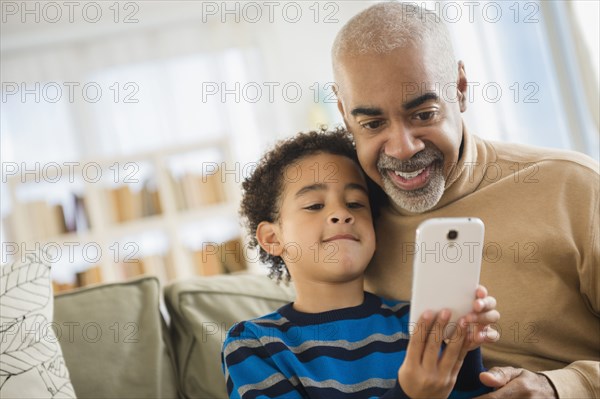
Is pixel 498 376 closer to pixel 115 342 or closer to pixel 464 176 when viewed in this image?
pixel 464 176

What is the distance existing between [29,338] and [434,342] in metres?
0.95

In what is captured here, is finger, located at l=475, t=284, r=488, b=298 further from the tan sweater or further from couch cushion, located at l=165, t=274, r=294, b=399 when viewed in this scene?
couch cushion, located at l=165, t=274, r=294, b=399

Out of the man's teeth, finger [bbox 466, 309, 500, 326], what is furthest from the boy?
the man's teeth

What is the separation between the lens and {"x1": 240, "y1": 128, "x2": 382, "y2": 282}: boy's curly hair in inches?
65.9

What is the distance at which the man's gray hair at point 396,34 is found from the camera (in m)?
1.55

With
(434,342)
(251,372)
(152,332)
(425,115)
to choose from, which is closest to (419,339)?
(434,342)

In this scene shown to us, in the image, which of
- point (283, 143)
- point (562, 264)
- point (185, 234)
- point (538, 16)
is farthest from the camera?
point (185, 234)

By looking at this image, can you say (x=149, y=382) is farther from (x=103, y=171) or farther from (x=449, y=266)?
(x=103, y=171)

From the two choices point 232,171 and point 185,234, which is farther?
point 185,234

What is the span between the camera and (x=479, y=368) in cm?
128

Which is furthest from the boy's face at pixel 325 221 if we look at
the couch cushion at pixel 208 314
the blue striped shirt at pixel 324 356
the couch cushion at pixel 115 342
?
the couch cushion at pixel 115 342

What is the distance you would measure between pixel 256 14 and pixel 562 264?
558 centimetres

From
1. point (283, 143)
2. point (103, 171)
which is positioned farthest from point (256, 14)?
point (283, 143)

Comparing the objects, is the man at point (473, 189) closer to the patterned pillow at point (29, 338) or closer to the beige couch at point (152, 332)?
the beige couch at point (152, 332)
